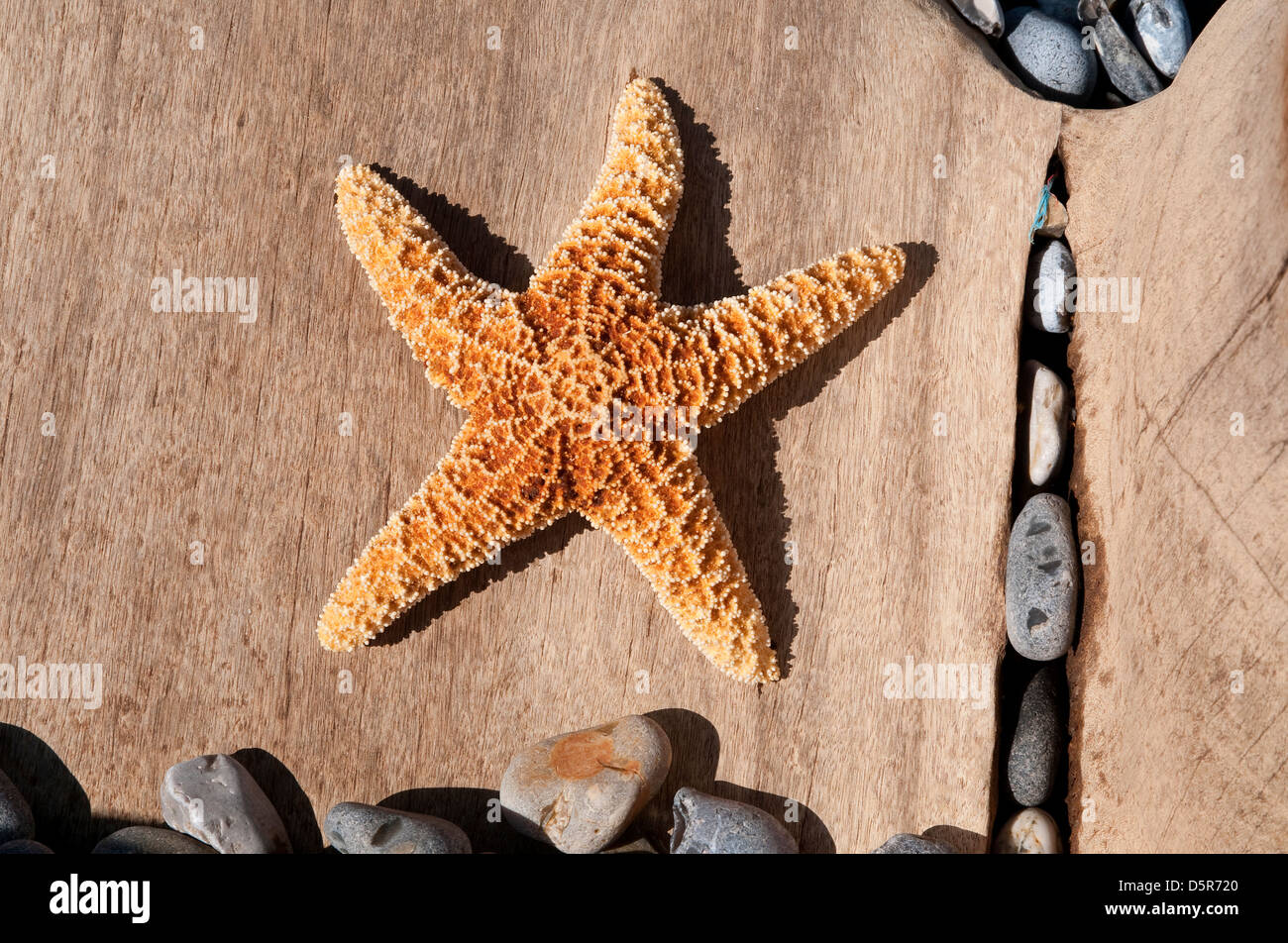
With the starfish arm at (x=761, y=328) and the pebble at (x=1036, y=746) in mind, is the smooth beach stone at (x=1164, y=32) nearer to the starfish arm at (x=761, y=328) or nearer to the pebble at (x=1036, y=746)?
the starfish arm at (x=761, y=328)

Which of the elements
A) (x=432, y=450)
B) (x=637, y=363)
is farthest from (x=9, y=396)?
(x=637, y=363)

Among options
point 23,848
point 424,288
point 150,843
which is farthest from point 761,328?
point 23,848

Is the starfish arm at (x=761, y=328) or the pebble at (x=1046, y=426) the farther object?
the pebble at (x=1046, y=426)

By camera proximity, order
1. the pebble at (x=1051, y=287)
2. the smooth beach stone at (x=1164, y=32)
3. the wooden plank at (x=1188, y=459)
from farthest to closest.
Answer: the smooth beach stone at (x=1164, y=32) → the pebble at (x=1051, y=287) → the wooden plank at (x=1188, y=459)

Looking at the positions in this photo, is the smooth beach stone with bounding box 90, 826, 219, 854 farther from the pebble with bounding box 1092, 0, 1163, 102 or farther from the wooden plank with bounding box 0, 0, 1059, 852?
the pebble with bounding box 1092, 0, 1163, 102

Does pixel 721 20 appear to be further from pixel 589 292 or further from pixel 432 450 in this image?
pixel 432 450

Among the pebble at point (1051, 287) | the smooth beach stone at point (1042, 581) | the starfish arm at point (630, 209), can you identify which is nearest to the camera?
the starfish arm at point (630, 209)

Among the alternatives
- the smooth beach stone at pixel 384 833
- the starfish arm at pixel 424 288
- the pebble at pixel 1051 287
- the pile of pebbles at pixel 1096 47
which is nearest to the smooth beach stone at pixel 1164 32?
the pile of pebbles at pixel 1096 47

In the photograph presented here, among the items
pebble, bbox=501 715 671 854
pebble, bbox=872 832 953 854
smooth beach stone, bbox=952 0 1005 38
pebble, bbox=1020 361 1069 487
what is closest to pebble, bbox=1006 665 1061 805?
pebble, bbox=872 832 953 854
